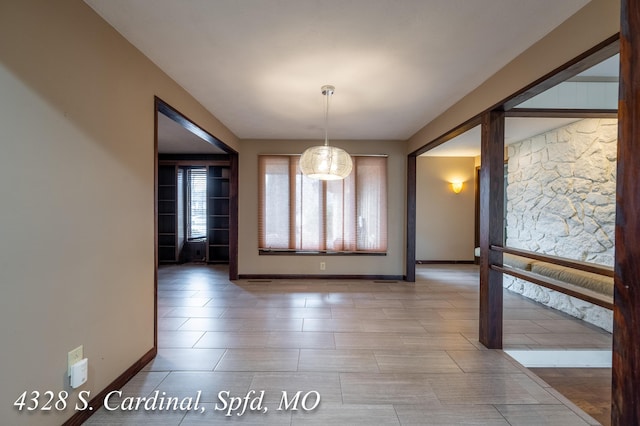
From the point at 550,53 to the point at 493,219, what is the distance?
1307 millimetres

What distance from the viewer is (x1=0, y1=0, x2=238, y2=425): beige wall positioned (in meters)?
1.25

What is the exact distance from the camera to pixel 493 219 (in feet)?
8.38

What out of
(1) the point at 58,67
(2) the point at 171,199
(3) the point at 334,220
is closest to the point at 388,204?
(3) the point at 334,220

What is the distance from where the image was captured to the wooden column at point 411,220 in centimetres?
488

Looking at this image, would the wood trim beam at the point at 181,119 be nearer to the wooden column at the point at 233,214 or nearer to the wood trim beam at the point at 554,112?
the wooden column at the point at 233,214

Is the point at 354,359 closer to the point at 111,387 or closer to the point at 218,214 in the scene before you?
the point at 111,387

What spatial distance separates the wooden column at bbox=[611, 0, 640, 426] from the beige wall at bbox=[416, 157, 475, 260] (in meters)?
5.87

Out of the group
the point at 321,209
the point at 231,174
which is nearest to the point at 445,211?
the point at 321,209

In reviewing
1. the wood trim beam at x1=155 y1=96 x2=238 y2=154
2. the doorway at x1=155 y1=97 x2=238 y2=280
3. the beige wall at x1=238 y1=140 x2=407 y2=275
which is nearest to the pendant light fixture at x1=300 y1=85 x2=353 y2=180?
the wood trim beam at x1=155 y1=96 x2=238 y2=154

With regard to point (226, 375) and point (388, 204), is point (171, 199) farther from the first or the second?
point (226, 375)

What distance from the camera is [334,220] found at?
197 inches

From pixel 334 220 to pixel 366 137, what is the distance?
5.02 ft

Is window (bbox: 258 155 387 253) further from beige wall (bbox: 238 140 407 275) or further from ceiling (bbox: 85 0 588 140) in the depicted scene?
ceiling (bbox: 85 0 588 140)

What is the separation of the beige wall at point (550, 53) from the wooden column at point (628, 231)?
813 millimetres
